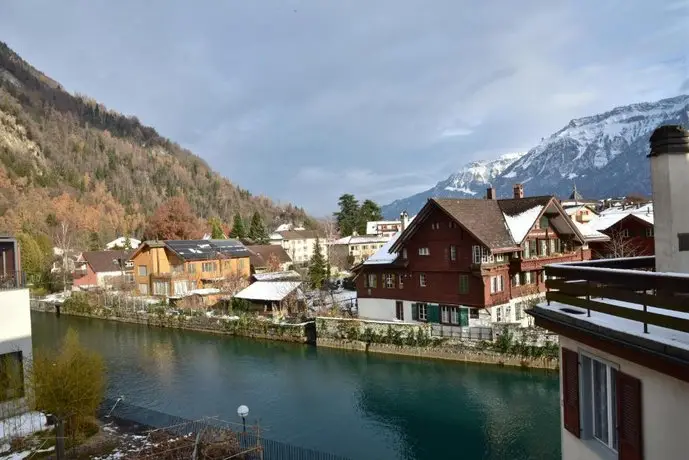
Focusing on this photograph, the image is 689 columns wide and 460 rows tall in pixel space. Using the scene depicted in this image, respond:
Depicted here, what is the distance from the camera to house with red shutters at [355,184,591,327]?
33.5 m

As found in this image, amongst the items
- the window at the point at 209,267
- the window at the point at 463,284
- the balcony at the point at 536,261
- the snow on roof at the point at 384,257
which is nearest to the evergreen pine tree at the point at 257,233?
the window at the point at 209,267

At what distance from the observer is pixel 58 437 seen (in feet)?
49.5

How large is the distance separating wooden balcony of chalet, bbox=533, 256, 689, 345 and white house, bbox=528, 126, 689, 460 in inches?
0.5

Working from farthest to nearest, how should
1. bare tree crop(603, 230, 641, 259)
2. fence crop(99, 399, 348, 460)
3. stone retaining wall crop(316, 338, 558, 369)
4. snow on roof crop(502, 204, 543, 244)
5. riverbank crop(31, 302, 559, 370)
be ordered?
bare tree crop(603, 230, 641, 259), snow on roof crop(502, 204, 543, 244), riverbank crop(31, 302, 559, 370), stone retaining wall crop(316, 338, 558, 369), fence crop(99, 399, 348, 460)

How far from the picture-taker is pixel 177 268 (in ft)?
194

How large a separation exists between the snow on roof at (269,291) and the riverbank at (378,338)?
3.00m

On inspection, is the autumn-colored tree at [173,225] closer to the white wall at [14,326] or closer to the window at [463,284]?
the window at [463,284]

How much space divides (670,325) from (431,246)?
1209 inches

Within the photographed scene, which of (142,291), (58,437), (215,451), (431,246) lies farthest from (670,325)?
(142,291)

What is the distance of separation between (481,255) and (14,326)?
25.6 m

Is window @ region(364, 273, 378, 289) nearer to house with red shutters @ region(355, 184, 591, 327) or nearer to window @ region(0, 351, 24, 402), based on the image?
house with red shutters @ region(355, 184, 591, 327)

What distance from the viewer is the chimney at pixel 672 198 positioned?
268 inches

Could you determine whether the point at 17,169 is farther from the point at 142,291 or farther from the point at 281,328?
the point at 281,328

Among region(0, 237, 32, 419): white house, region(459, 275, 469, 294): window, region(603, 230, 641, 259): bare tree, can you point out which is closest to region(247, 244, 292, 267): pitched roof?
region(459, 275, 469, 294): window
